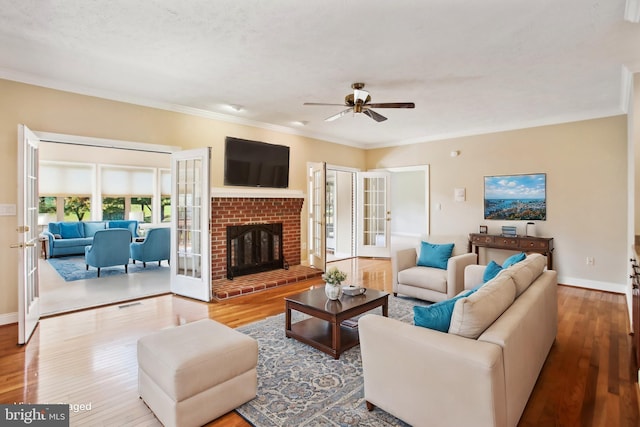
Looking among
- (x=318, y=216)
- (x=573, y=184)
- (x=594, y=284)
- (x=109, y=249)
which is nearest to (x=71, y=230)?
(x=109, y=249)

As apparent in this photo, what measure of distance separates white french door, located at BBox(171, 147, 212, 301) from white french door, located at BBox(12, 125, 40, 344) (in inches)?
60.4

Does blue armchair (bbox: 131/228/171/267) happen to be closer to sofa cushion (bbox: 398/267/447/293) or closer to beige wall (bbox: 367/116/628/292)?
sofa cushion (bbox: 398/267/447/293)

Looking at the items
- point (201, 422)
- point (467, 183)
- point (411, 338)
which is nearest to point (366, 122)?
point (467, 183)

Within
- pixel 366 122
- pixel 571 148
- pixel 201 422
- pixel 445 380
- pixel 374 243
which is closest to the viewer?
pixel 445 380

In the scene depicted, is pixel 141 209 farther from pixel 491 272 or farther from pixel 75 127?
pixel 491 272

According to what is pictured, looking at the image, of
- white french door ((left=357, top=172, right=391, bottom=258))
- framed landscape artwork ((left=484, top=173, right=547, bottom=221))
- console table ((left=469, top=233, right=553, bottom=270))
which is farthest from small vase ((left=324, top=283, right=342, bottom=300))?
white french door ((left=357, top=172, right=391, bottom=258))

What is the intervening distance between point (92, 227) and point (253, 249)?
5134 millimetres

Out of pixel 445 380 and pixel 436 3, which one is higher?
pixel 436 3

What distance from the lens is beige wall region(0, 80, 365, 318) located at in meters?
3.58

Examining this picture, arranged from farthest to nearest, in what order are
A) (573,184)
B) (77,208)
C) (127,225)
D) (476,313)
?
1. (77,208)
2. (127,225)
3. (573,184)
4. (476,313)

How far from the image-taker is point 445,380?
167 centimetres

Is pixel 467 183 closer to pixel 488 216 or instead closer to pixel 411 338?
pixel 488 216

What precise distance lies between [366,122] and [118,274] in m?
5.10

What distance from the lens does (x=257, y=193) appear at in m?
5.59
